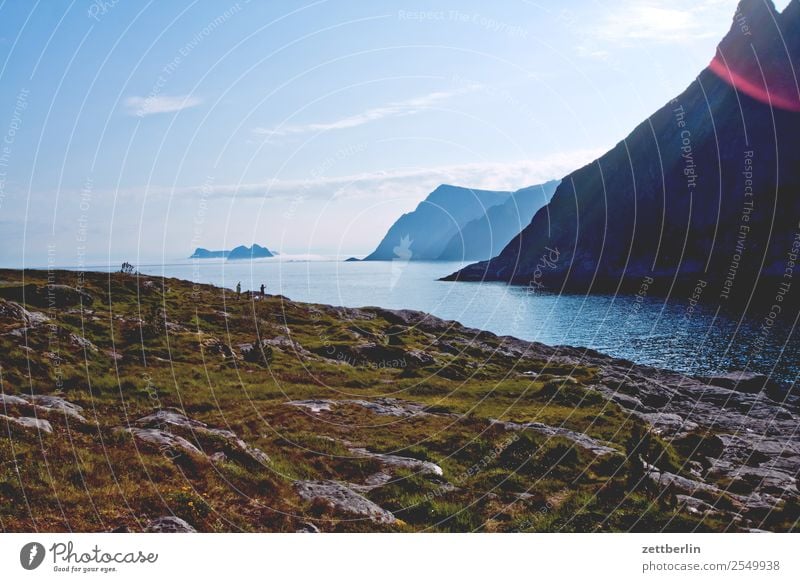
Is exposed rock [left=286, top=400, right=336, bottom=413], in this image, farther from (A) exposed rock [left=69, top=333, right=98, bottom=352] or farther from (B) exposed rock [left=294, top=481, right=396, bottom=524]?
(A) exposed rock [left=69, top=333, right=98, bottom=352]

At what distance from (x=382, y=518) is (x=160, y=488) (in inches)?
290

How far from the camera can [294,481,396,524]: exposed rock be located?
19.0 m

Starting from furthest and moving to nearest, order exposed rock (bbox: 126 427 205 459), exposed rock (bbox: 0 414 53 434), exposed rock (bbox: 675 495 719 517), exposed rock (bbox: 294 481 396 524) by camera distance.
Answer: exposed rock (bbox: 675 495 719 517) → exposed rock (bbox: 126 427 205 459) → exposed rock (bbox: 0 414 53 434) → exposed rock (bbox: 294 481 396 524)

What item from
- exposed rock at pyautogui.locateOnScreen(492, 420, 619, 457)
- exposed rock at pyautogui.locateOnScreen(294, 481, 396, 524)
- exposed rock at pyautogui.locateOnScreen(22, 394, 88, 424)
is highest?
exposed rock at pyautogui.locateOnScreen(22, 394, 88, 424)

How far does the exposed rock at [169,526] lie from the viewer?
50.5ft

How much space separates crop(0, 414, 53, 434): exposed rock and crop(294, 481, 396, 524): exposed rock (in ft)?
32.5

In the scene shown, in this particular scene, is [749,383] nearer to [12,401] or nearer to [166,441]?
[166,441]

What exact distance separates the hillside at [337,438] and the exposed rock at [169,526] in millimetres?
90

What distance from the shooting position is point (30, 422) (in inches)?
829

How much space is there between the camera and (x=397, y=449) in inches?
1118

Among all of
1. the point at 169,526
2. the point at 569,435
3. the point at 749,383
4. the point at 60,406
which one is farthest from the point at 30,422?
the point at 749,383

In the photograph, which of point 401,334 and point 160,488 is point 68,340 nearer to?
point 160,488

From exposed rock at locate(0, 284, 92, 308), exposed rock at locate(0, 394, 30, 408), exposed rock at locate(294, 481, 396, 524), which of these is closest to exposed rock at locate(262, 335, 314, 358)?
exposed rock at locate(0, 284, 92, 308)

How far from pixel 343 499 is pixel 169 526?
6.33m
